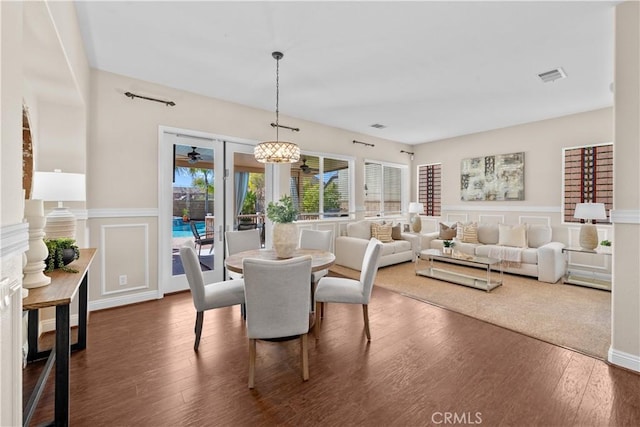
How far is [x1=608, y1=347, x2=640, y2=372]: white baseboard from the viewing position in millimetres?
2111

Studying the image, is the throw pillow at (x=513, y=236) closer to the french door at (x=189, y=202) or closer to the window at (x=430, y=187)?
the window at (x=430, y=187)

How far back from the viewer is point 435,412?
1.71 m

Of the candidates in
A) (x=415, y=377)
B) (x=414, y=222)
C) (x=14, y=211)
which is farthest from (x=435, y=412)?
(x=414, y=222)

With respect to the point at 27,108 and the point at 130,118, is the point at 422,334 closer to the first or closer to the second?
the point at 27,108

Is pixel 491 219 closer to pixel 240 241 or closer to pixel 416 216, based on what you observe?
pixel 416 216

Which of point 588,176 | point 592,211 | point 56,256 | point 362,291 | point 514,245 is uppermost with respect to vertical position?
point 588,176

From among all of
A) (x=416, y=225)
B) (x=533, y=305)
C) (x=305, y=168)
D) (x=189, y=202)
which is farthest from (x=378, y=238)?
(x=189, y=202)

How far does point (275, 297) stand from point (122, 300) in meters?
2.63

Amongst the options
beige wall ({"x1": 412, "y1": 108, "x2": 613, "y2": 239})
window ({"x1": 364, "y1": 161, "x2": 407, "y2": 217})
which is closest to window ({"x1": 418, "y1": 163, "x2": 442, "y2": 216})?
beige wall ({"x1": 412, "y1": 108, "x2": 613, "y2": 239})

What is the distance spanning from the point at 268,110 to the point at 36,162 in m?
2.97

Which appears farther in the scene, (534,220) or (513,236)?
(534,220)

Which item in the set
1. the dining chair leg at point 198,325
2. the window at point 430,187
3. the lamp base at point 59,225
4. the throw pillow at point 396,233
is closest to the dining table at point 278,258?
the dining chair leg at point 198,325

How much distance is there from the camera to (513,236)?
4965 mm

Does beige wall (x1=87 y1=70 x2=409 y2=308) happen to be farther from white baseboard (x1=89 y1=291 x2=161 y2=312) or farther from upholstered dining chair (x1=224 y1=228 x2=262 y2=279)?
upholstered dining chair (x1=224 y1=228 x2=262 y2=279)
